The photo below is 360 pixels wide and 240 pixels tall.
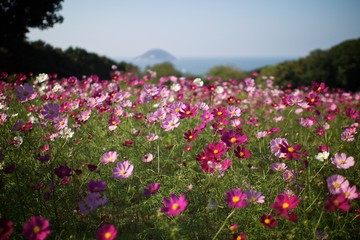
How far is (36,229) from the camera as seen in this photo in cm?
128

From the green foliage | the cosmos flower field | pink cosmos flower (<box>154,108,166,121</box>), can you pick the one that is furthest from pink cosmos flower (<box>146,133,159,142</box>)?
the green foliage

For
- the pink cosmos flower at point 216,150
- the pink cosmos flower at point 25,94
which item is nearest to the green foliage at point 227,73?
the pink cosmos flower at point 25,94

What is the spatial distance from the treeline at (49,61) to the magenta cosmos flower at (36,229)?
38.3 feet

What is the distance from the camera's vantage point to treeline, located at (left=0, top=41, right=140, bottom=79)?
1179cm

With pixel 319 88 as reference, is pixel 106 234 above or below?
below

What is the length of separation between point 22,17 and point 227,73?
718 inches

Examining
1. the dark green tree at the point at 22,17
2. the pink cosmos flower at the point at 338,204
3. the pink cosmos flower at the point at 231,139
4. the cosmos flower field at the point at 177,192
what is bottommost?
the cosmos flower field at the point at 177,192

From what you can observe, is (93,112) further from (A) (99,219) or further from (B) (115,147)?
(A) (99,219)

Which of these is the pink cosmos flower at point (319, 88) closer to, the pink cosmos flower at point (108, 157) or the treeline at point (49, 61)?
the pink cosmos flower at point (108, 157)

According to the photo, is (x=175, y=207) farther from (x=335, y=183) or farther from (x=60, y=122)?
(x=60, y=122)

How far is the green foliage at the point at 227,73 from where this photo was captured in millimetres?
25734

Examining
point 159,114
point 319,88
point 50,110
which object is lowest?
point 159,114

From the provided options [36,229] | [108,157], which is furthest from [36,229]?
[108,157]

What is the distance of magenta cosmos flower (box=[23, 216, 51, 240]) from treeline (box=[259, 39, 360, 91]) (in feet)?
77.3
